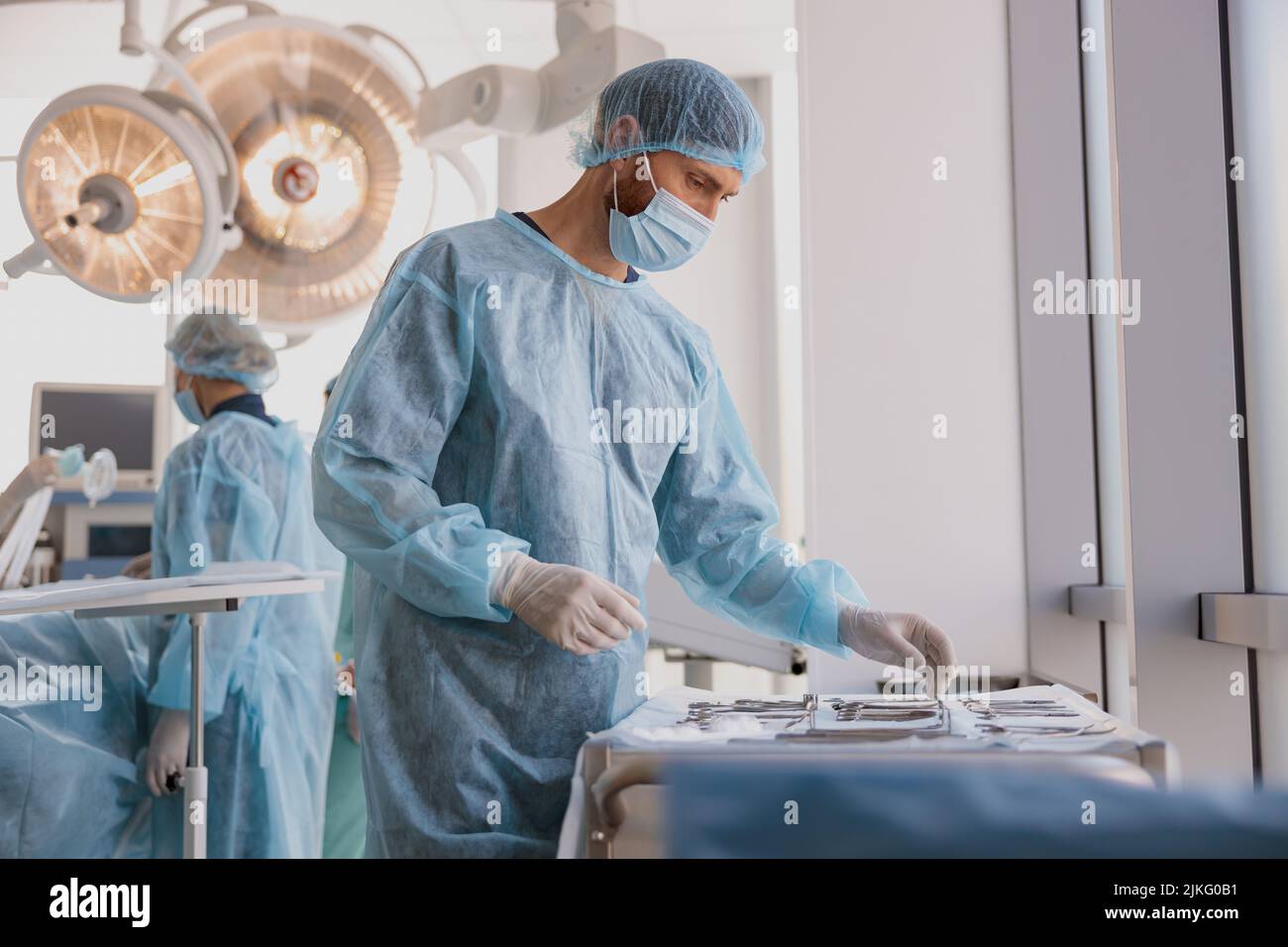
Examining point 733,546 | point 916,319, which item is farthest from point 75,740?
point 916,319

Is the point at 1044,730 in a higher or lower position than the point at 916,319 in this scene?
lower

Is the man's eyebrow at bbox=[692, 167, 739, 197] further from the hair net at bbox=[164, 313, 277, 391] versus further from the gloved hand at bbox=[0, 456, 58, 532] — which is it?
the hair net at bbox=[164, 313, 277, 391]

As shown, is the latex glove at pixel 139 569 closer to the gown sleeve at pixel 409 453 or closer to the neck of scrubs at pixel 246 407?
the neck of scrubs at pixel 246 407

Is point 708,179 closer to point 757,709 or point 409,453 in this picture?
point 409,453

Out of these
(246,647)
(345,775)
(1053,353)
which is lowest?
(345,775)

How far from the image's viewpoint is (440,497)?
3.60 feet

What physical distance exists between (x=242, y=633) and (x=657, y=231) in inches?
49.0

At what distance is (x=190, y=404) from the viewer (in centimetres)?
230

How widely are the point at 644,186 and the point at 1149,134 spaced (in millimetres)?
748

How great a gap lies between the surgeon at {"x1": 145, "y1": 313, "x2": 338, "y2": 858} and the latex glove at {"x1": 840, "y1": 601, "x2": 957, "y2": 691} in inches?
48.2

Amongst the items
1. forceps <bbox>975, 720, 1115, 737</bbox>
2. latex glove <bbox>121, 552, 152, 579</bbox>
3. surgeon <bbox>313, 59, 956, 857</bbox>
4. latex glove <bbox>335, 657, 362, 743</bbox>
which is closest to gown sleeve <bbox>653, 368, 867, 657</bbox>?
surgeon <bbox>313, 59, 956, 857</bbox>

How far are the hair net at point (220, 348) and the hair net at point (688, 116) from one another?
4.25 feet

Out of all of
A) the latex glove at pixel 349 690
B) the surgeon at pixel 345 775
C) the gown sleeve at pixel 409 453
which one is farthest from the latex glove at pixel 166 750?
the gown sleeve at pixel 409 453
